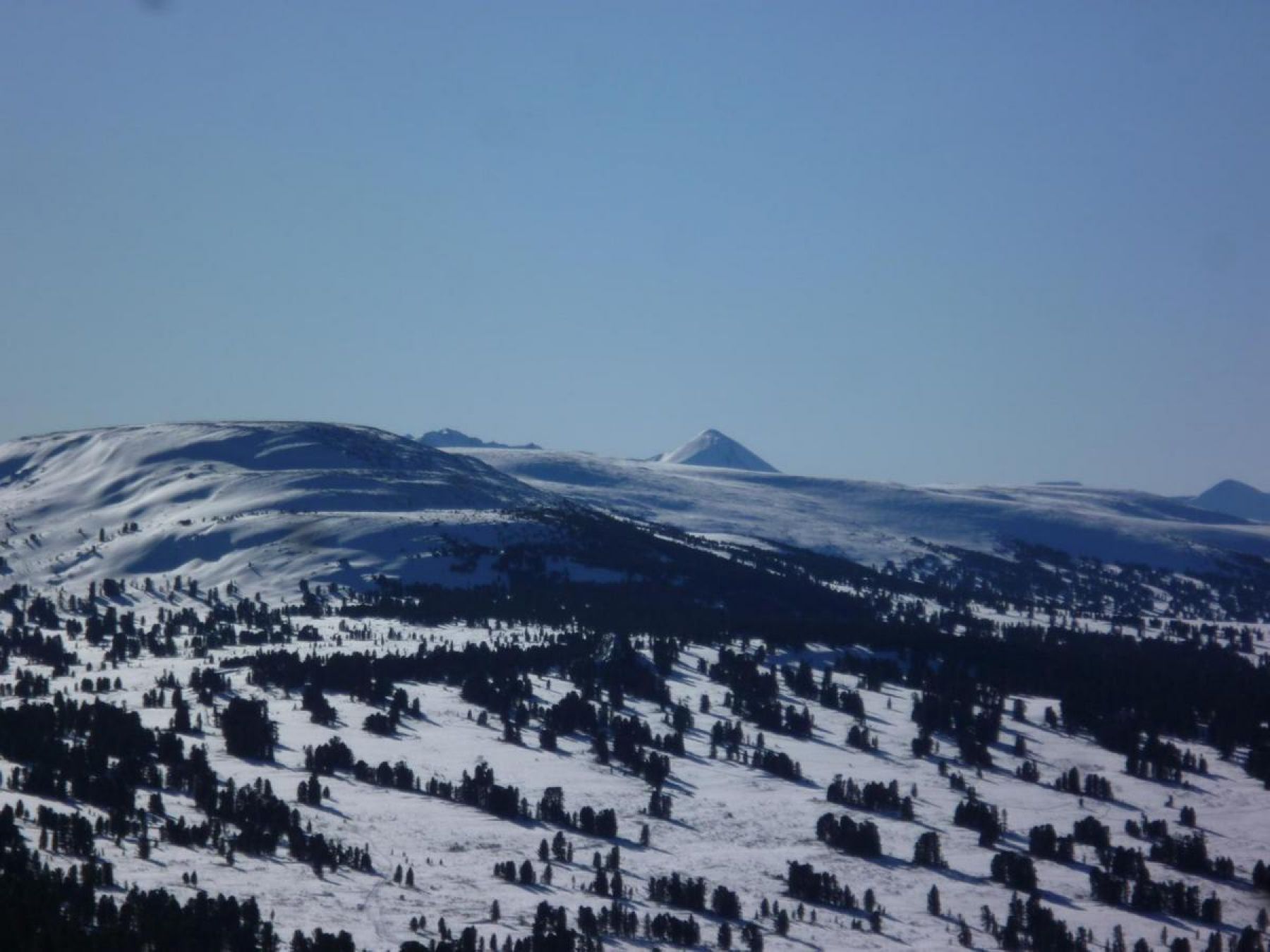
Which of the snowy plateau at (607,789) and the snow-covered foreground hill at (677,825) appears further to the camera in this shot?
the snow-covered foreground hill at (677,825)

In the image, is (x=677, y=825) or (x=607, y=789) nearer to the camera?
(x=677, y=825)

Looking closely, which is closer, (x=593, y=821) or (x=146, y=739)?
(x=593, y=821)

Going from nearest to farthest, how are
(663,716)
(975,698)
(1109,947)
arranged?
(1109,947)
(663,716)
(975,698)

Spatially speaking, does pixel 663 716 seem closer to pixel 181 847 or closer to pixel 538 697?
pixel 538 697

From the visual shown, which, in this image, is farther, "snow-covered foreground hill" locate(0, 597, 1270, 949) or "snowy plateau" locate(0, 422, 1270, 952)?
"snow-covered foreground hill" locate(0, 597, 1270, 949)

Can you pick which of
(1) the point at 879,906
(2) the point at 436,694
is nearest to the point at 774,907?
(1) the point at 879,906

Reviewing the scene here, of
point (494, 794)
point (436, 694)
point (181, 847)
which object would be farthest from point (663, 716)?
point (181, 847)

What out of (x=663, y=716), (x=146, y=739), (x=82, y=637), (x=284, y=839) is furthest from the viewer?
(x=82, y=637)

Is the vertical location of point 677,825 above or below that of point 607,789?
below
